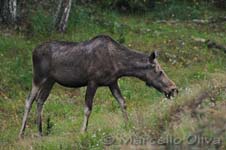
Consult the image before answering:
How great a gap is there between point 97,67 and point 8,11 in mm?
9096

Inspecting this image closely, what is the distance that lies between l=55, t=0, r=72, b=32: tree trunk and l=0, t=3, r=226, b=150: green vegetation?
0.28 metres

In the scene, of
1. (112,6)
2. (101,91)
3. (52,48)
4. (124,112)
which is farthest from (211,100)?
(112,6)

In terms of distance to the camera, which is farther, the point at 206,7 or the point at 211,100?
the point at 206,7

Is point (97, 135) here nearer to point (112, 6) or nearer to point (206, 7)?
point (112, 6)

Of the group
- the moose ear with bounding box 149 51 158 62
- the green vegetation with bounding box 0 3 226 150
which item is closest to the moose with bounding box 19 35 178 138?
the moose ear with bounding box 149 51 158 62

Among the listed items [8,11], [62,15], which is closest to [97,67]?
[8,11]

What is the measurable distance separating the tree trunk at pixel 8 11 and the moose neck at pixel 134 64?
872 cm

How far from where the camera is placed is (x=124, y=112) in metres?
12.9

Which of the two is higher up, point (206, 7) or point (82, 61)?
point (82, 61)

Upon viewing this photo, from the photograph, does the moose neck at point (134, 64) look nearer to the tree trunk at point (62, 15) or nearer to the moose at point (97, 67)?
the moose at point (97, 67)

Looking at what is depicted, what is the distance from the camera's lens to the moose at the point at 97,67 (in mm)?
12992

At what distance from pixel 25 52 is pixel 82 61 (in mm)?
6898

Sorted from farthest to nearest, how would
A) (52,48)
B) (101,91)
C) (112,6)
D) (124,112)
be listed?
(112,6) < (101,91) < (52,48) < (124,112)

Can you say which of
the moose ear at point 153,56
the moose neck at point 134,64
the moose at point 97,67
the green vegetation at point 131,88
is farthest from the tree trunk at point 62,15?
the moose ear at point 153,56
